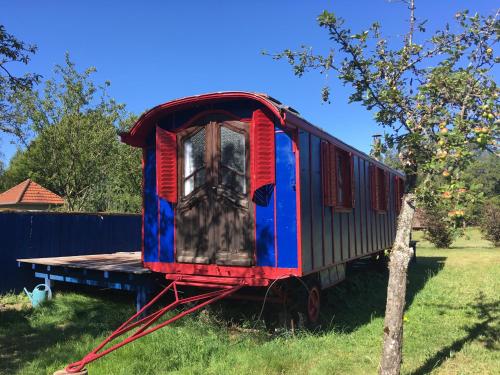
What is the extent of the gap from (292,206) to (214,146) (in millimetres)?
1577

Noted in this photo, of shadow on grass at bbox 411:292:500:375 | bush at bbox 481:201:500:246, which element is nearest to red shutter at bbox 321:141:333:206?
shadow on grass at bbox 411:292:500:375

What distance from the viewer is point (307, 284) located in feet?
24.5

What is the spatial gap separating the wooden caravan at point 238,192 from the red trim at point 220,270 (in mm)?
15

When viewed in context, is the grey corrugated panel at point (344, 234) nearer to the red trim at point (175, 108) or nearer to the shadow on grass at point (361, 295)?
the shadow on grass at point (361, 295)

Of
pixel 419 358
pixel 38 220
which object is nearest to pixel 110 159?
pixel 38 220

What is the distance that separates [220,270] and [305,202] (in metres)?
1.62

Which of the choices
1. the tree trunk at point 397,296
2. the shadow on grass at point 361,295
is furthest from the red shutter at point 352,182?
the tree trunk at point 397,296

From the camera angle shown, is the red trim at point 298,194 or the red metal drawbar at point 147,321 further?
the red trim at point 298,194

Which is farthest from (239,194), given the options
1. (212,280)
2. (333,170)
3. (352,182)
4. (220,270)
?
(352,182)

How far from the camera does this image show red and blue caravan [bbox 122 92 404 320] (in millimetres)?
6609

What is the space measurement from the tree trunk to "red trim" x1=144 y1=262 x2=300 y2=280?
2091 millimetres

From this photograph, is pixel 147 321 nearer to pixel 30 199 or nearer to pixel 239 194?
pixel 239 194

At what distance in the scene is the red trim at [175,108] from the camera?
6.48 metres

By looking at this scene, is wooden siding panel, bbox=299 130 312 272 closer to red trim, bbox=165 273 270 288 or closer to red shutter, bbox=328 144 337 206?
red trim, bbox=165 273 270 288
